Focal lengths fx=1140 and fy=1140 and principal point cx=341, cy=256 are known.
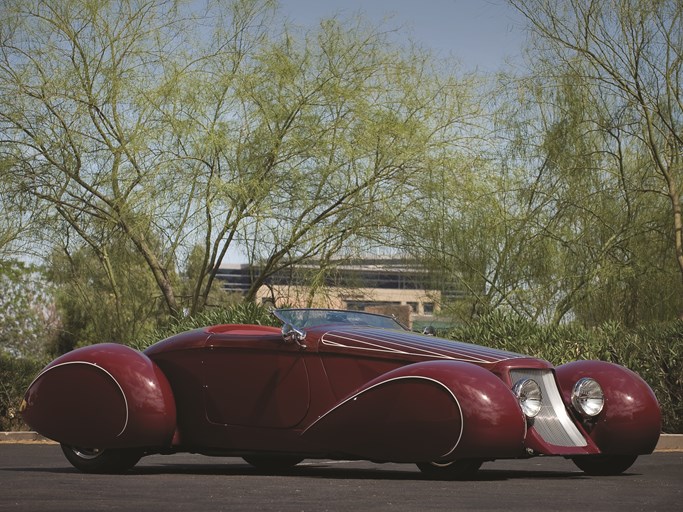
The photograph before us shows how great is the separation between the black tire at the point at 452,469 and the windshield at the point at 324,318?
159cm

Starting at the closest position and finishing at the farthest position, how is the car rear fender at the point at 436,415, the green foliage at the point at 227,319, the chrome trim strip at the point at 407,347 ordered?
1. the car rear fender at the point at 436,415
2. the chrome trim strip at the point at 407,347
3. the green foliage at the point at 227,319

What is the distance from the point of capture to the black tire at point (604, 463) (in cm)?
919

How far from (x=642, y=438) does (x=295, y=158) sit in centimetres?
1203

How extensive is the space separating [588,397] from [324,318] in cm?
224

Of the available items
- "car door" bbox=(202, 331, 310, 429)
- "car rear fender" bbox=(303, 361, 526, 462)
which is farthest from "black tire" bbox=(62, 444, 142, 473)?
"car rear fender" bbox=(303, 361, 526, 462)

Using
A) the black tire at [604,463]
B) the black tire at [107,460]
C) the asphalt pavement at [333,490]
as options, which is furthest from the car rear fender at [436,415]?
the black tire at [107,460]

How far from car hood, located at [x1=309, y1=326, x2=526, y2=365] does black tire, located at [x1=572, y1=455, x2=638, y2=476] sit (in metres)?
1.23

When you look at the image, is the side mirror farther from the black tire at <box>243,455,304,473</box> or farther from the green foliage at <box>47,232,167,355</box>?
the green foliage at <box>47,232,167,355</box>

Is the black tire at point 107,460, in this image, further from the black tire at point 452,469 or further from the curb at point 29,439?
the curb at point 29,439

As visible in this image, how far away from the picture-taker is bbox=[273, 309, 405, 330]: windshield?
9.38 metres

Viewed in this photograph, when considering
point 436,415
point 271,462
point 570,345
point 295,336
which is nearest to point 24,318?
point 570,345

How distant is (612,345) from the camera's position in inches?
622

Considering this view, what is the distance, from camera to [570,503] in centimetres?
653

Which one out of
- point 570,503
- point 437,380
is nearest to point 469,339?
point 437,380
